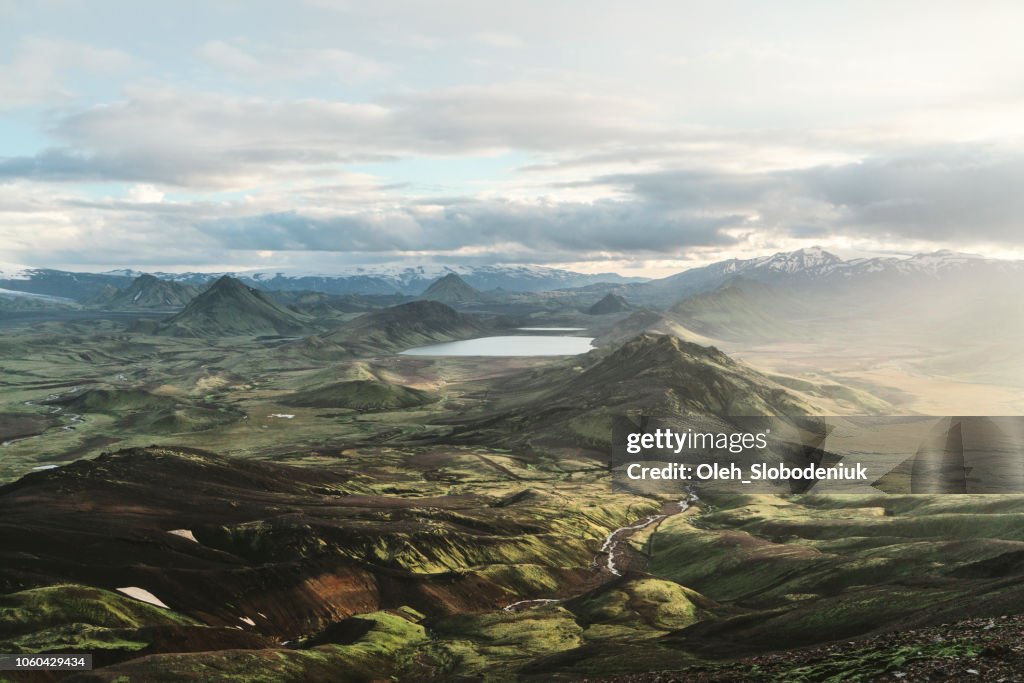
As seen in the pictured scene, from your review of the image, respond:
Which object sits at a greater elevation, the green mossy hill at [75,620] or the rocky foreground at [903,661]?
the rocky foreground at [903,661]

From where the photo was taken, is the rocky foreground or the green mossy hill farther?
the green mossy hill

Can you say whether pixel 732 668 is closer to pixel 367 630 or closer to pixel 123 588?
pixel 367 630

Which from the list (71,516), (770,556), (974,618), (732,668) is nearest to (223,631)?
(71,516)

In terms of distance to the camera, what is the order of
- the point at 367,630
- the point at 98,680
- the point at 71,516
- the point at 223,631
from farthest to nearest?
the point at 71,516, the point at 367,630, the point at 223,631, the point at 98,680

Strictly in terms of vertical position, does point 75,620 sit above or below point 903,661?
below

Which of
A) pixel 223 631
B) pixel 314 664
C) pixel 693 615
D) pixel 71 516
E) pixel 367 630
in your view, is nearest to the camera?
pixel 314 664

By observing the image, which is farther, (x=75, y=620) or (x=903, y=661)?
(x=75, y=620)

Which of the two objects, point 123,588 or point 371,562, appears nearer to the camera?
point 123,588

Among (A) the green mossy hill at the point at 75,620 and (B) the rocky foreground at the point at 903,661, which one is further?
(A) the green mossy hill at the point at 75,620

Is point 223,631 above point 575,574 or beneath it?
above

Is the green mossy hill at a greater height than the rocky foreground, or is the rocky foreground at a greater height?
the rocky foreground

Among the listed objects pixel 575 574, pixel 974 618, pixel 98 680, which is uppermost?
pixel 974 618
